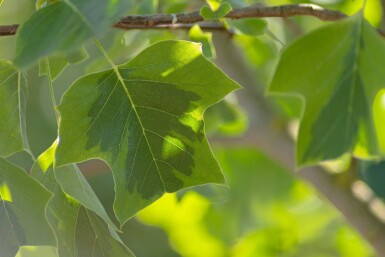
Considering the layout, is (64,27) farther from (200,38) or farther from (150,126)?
(200,38)

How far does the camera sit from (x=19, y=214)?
632mm

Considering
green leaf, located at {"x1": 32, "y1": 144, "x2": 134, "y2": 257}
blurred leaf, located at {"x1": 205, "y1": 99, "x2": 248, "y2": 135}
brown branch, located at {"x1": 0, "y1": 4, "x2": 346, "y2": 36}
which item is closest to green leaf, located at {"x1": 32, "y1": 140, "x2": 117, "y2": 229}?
green leaf, located at {"x1": 32, "y1": 144, "x2": 134, "y2": 257}

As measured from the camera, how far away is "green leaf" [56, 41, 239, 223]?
1.97 ft

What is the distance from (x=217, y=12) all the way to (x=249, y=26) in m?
0.12

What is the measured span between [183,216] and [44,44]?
1243 millimetres

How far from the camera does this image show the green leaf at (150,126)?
0.60 meters

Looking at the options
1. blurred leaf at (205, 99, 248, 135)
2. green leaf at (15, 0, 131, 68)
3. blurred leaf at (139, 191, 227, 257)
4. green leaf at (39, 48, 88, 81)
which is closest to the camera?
green leaf at (15, 0, 131, 68)

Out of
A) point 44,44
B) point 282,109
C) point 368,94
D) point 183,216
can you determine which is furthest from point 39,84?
point 44,44

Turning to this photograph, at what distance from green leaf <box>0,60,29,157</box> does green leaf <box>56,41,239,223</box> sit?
51 mm

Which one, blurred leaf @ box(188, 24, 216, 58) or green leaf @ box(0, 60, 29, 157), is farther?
blurred leaf @ box(188, 24, 216, 58)

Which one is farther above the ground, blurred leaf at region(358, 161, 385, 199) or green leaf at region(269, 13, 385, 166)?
green leaf at region(269, 13, 385, 166)

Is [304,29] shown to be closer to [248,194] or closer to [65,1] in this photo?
[248,194]

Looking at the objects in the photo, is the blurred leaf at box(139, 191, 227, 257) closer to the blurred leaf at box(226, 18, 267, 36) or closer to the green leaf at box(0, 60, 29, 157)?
the blurred leaf at box(226, 18, 267, 36)

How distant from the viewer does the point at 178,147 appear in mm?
607
